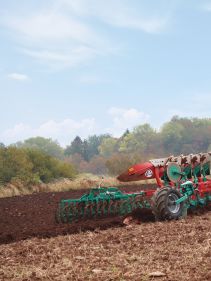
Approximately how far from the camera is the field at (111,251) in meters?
5.76

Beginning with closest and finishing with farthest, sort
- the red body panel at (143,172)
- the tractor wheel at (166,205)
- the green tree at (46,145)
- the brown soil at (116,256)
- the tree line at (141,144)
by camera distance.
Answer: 1. the brown soil at (116,256)
2. the tractor wheel at (166,205)
3. the red body panel at (143,172)
4. the tree line at (141,144)
5. the green tree at (46,145)

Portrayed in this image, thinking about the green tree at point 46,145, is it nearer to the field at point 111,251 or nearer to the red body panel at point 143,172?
Answer: the red body panel at point 143,172

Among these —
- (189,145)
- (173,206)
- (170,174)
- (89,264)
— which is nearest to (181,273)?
(89,264)

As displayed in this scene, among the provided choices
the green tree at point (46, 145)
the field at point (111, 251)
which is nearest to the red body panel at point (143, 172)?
the field at point (111, 251)

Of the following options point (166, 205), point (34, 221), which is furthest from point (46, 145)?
point (166, 205)

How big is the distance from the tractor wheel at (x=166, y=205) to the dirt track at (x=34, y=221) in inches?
30.5

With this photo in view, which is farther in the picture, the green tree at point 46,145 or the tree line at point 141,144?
the green tree at point 46,145

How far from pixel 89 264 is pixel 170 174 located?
5.40 meters

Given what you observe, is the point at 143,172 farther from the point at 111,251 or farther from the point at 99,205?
the point at 111,251

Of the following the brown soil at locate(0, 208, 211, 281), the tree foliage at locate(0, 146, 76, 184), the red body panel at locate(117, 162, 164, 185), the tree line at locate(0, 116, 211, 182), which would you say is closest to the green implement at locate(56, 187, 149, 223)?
the red body panel at locate(117, 162, 164, 185)

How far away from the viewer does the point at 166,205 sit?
10211 mm

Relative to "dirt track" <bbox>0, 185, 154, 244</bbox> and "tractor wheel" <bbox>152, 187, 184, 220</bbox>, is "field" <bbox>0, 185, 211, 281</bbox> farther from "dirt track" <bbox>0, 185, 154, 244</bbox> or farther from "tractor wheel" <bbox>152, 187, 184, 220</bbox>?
"tractor wheel" <bbox>152, 187, 184, 220</bbox>

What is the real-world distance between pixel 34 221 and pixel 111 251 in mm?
5355

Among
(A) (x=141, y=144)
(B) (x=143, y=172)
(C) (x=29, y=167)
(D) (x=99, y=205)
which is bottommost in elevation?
(D) (x=99, y=205)
